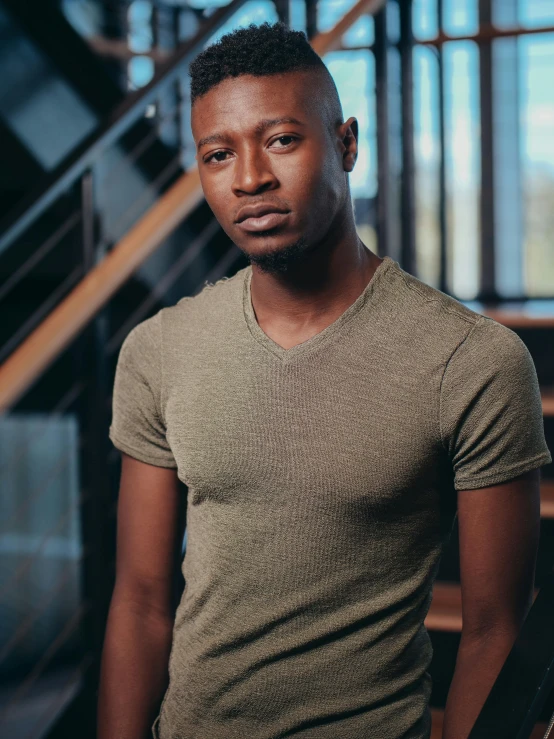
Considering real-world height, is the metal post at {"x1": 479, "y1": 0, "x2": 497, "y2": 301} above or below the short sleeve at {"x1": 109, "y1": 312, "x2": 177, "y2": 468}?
above

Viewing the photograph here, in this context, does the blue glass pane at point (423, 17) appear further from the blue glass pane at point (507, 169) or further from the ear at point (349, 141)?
the ear at point (349, 141)

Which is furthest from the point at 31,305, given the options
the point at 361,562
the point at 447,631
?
the point at 361,562

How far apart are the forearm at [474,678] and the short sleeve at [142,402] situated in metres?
0.44

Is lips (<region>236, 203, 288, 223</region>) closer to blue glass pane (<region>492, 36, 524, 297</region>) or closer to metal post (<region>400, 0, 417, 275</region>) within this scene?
metal post (<region>400, 0, 417, 275</region>)

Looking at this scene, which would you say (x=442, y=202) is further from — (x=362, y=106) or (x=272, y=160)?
(x=272, y=160)

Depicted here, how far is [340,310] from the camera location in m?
1.07

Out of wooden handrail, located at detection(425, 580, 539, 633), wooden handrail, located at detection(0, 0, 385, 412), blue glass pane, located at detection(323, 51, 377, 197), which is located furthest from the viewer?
blue glass pane, located at detection(323, 51, 377, 197)

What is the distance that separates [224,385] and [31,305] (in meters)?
2.30

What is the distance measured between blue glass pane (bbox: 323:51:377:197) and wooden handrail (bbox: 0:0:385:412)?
0.79 meters

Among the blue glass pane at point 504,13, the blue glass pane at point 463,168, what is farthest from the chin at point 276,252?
the blue glass pane at point 504,13

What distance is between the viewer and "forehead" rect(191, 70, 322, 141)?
3.23ft

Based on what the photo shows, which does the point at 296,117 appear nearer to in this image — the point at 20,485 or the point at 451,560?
the point at 451,560

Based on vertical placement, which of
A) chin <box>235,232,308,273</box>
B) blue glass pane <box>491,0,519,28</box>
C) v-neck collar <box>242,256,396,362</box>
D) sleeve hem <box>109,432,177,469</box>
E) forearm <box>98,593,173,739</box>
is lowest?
forearm <box>98,593,173,739</box>

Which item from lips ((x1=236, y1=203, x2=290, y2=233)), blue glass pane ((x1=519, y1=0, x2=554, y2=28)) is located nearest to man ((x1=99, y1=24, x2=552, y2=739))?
lips ((x1=236, y1=203, x2=290, y2=233))
